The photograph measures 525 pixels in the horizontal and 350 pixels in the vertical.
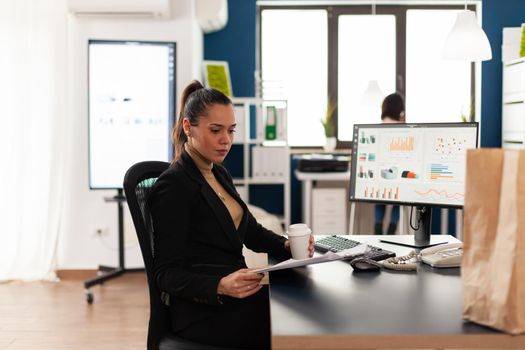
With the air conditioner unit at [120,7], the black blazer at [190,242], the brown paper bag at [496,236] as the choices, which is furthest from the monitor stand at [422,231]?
the air conditioner unit at [120,7]

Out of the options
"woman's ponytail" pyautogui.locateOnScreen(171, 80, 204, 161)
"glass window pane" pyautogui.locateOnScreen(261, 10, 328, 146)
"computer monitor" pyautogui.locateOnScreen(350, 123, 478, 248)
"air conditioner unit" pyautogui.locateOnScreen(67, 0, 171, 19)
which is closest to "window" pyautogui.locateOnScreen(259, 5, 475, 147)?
"glass window pane" pyautogui.locateOnScreen(261, 10, 328, 146)

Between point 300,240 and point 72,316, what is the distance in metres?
2.44

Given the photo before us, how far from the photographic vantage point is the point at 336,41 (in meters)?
5.91

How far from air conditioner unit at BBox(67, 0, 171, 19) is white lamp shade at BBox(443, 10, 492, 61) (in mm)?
1947

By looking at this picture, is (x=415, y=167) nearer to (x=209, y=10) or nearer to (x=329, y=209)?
(x=329, y=209)

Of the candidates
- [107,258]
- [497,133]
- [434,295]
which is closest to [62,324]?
[107,258]

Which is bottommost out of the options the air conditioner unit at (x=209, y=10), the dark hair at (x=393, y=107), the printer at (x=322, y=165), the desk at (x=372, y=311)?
the desk at (x=372, y=311)

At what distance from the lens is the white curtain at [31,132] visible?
4.58m

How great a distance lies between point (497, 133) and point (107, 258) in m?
3.62

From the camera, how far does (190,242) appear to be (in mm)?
1753

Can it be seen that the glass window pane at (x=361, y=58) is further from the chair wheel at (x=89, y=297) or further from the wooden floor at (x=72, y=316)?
the chair wheel at (x=89, y=297)

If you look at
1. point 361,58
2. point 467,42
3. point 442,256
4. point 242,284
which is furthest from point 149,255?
point 361,58

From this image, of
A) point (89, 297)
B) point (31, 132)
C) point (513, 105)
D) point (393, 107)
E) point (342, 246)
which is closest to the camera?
point (342, 246)

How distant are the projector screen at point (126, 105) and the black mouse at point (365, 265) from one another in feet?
9.17
